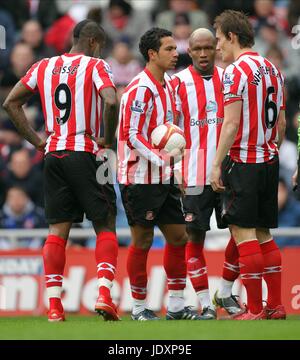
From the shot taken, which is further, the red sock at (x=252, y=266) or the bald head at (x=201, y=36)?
the bald head at (x=201, y=36)

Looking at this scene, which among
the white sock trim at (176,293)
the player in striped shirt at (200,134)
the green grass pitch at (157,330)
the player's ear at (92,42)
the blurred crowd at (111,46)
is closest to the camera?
the green grass pitch at (157,330)

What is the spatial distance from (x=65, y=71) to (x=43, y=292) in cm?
430

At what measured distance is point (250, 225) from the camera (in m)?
9.66

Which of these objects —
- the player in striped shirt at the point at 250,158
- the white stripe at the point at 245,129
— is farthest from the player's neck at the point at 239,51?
the white stripe at the point at 245,129

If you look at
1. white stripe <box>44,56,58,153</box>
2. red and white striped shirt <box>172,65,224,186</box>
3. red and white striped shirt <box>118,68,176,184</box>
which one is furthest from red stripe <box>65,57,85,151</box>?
red and white striped shirt <box>172,65,224,186</box>

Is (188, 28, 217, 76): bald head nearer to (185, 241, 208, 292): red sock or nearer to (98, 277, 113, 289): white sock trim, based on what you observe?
(185, 241, 208, 292): red sock

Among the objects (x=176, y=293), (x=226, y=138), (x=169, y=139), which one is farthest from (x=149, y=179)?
(x=176, y=293)

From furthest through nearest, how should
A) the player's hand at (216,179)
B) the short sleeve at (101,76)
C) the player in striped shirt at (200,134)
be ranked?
the player in striped shirt at (200,134) → the short sleeve at (101,76) → the player's hand at (216,179)

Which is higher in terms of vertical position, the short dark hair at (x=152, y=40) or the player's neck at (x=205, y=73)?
the short dark hair at (x=152, y=40)

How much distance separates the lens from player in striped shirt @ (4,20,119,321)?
31.8ft

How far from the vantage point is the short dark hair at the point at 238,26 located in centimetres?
979

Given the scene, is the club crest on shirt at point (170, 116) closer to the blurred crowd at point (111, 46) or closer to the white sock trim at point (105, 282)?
the white sock trim at point (105, 282)

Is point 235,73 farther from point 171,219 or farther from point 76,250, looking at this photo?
point 76,250

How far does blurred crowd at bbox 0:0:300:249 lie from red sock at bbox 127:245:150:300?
458cm
